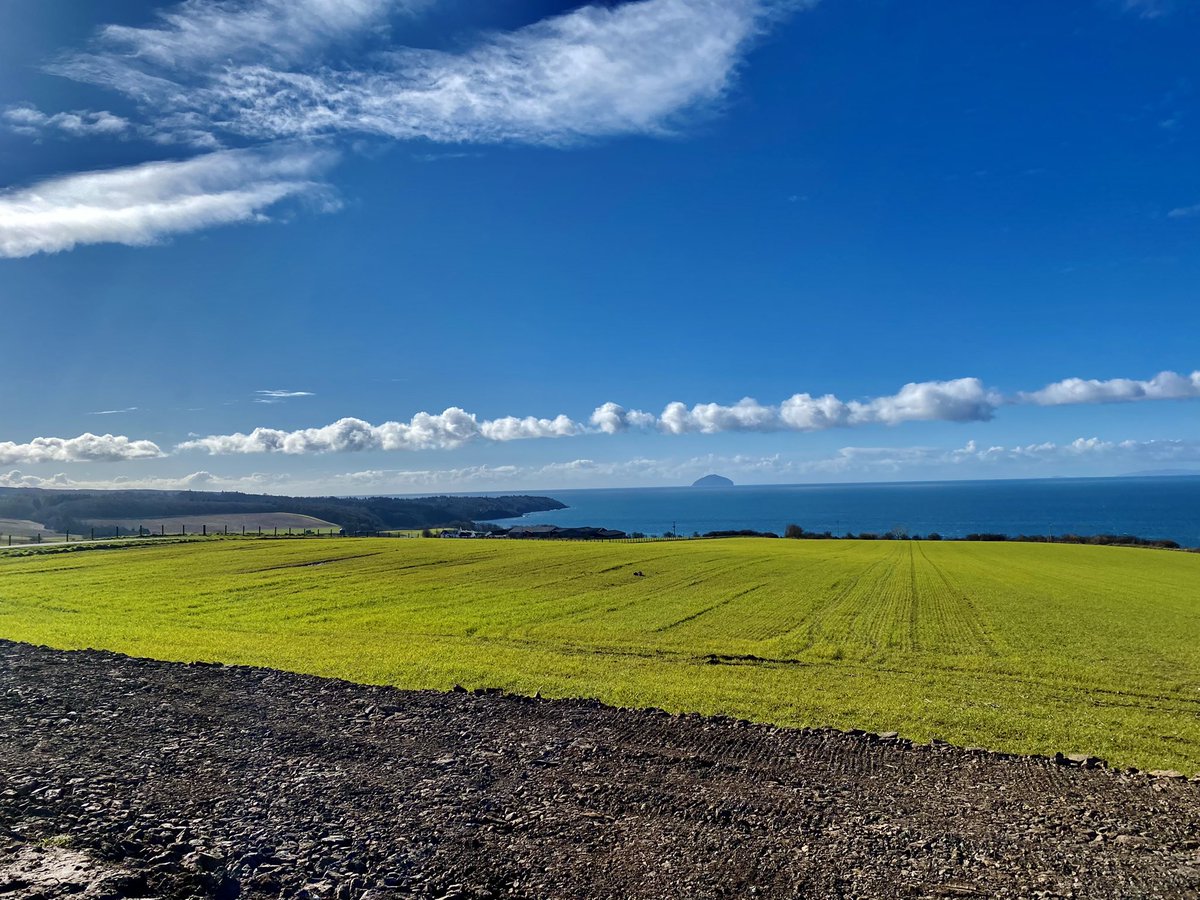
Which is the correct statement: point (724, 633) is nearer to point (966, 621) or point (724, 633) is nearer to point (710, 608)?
point (710, 608)

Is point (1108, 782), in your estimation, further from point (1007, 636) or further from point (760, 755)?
point (1007, 636)

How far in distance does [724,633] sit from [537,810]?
56.5 feet

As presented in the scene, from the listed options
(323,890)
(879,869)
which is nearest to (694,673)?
(879,869)

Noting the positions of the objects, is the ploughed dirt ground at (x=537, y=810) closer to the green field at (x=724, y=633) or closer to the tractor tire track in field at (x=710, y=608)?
the green field at (x=724, y=633)

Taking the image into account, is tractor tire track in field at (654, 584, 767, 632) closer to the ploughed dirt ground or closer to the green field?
the green field

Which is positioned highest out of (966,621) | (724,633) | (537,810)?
(537,810)

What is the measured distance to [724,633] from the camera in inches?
947

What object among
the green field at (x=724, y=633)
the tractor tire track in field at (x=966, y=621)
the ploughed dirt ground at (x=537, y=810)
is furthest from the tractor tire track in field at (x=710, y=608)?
the ploughed dirt ground at (x=537, y=810)

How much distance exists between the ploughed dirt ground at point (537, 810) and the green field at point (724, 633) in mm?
3910

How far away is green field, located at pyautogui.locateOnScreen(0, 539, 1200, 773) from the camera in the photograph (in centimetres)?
1434

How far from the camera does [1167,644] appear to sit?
23344 mm

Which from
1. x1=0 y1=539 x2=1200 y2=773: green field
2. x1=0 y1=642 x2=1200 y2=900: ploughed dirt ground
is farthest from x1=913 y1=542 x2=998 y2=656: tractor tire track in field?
x1=0 y1=642 x2=1200 y2=900: ploughed dirt ground

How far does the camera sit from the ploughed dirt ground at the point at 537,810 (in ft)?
20.9

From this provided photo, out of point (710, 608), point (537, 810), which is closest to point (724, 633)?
point (710, 608)
